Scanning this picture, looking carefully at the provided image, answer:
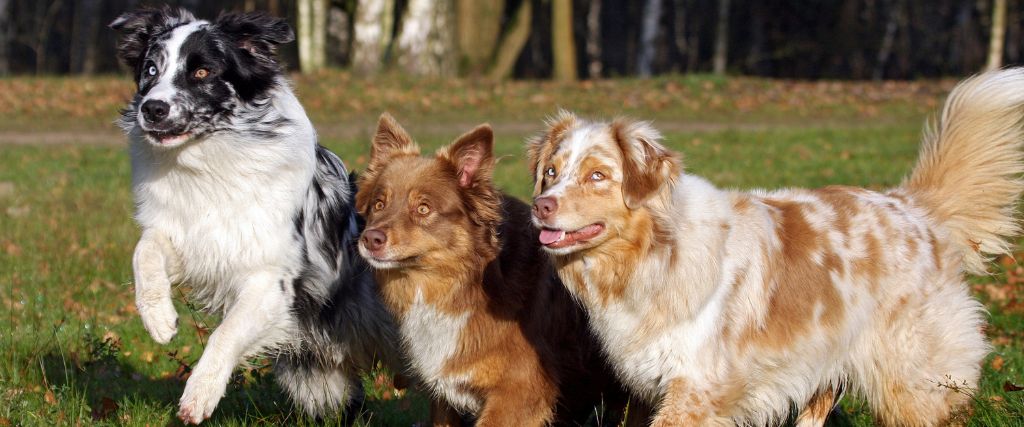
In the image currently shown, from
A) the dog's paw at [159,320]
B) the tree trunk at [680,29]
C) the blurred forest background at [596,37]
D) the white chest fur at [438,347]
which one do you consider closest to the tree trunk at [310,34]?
the blurred forest background at [596,37]

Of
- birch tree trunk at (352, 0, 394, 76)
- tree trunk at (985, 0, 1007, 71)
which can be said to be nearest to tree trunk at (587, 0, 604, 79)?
tree trunk at (985, 0, 1007, 71)

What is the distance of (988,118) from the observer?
6.07 meters

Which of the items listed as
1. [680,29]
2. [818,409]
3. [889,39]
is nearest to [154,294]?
[818,409]

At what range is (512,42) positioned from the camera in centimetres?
3167

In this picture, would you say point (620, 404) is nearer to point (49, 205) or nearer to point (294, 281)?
point (294, 281)

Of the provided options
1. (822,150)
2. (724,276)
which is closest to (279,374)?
(724,276)

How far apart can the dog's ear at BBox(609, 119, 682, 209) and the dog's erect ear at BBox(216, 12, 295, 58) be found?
6.63 feet

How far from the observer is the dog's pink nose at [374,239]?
5.39m

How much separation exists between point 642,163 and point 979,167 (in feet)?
7.77

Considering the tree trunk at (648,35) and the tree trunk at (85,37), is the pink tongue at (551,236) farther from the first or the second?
the tree trunk at (85,37)

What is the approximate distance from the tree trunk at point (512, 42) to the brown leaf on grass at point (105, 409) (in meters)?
24.5

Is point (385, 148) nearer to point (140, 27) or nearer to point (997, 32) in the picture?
point (140, 27)

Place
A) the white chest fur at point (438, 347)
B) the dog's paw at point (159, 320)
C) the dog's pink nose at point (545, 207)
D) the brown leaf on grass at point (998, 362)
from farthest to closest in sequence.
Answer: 1. the brown leaf on grass at point (998, 362)
2. the white chest fur at point (438, 347)
3. the dog's paw at point (159, 320)
4. the dog's pink nose at point (545, 207)

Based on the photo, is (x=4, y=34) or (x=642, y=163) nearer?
(x=642, y=163)
